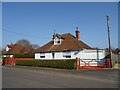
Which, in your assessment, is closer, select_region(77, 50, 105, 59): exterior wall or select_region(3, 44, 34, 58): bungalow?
select_region(77, 50, 105, 59): exterior wall

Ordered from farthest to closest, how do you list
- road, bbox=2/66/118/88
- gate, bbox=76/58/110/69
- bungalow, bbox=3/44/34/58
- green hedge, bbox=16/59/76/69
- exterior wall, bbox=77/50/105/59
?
1. bungalow, bbox=3/44/34/58
2. exterior wall, bbox=77/50/105/59
3. gate, bbox=76/58/110/69
4. green hedge, bbox=16/59/76/69
5. road, bbox=2/66/118/88

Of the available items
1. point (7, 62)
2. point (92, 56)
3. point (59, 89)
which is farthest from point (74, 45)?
point (59, 89)

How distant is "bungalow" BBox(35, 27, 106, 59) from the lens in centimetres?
2138

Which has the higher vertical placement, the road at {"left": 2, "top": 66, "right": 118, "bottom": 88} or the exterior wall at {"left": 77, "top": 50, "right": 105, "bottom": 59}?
the exterior wall at {"left": 77, "top": 50, "right": 105, "bottom": 59}

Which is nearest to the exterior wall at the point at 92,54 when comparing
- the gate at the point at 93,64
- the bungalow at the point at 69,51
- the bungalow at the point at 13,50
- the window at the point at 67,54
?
the bungalow at the point at 69,51

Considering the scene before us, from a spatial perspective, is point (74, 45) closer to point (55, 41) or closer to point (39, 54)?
point (55, 41)

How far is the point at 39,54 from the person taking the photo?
27797 mm

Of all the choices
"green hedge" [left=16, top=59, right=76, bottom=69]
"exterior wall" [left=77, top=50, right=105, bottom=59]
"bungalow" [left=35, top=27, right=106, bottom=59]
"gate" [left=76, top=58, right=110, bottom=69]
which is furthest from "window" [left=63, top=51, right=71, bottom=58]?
"gate" [left=76, top=58, right=110, bottom=69]

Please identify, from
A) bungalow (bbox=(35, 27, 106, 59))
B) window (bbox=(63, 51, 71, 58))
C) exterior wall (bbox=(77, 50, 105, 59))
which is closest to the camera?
exterior wall (bbox=(77, 50, 105, 59))

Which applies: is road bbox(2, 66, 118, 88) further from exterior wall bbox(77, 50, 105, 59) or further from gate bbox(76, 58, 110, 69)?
exterior wall bbox(77, 50, 105, 59)

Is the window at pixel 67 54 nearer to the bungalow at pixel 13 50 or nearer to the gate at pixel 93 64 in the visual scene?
the gate at pixel 93 64

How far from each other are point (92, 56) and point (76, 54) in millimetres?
2670

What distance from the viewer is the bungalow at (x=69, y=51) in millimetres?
21375

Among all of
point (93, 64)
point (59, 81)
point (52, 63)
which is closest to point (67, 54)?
point (52, 63)
